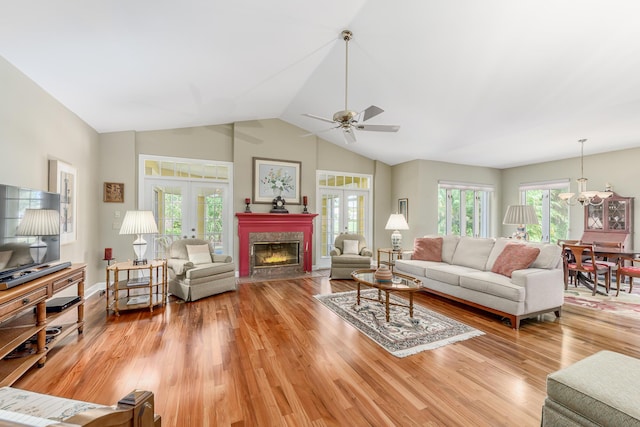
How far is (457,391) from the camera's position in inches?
78.0

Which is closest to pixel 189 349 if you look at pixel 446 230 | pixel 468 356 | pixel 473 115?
pixel 468 356

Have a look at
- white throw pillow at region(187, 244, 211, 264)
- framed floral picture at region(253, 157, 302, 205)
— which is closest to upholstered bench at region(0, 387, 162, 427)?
white throw pillow at region(187, 244, 211, 264)

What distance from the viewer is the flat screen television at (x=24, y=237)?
2.10 m

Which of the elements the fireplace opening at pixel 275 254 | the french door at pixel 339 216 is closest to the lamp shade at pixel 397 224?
the french door at pixel 339 216

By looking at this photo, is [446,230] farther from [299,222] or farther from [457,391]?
[457,391]

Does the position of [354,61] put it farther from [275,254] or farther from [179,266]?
[275,254]

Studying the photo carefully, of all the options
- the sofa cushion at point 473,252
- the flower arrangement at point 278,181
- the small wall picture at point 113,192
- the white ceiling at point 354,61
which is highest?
the white ceiling at point 354,61

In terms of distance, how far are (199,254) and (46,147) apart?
7.35ft

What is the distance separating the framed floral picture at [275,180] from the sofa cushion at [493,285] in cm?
367

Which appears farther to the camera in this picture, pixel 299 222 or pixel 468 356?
pixel 299 222

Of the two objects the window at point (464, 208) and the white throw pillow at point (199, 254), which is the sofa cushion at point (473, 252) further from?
the white throw pillow at point (199, 254)

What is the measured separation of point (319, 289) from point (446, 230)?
3.95 m

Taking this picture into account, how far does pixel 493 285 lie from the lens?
129 inches

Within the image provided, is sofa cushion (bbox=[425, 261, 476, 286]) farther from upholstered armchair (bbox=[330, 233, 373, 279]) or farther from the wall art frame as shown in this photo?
the wall art frame
